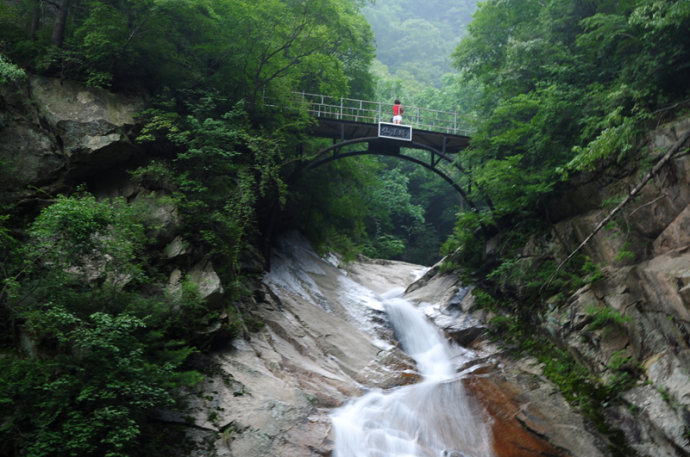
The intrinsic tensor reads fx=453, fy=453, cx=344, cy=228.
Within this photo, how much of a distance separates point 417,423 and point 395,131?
1024 cm

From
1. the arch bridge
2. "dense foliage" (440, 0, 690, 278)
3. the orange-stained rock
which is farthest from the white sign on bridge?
the orange-stained rock

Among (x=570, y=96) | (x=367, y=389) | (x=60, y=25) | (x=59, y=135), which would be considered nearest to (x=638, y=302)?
(x=570, y=96)

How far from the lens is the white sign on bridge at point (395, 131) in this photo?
53.0 feet

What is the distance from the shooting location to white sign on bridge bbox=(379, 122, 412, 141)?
16.2 meters

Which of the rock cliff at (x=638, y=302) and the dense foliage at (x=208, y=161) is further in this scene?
the rock cliff at (x=638, y=302)

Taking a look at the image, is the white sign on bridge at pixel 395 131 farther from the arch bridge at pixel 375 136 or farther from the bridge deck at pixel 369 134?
the bridge deck at pixel 369 134

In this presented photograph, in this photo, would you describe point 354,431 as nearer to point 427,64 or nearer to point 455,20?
point 427,64

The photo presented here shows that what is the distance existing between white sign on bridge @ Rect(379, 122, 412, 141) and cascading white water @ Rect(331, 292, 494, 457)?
8130 mm

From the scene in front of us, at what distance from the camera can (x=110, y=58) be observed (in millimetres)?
10938

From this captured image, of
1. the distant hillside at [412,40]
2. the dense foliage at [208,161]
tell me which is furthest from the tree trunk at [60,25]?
the distant hillside at [412,40]

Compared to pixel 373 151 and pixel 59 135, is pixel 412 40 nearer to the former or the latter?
pixel 373 151

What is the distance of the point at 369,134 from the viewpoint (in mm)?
16766

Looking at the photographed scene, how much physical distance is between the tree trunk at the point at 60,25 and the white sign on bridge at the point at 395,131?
9636 millimetres

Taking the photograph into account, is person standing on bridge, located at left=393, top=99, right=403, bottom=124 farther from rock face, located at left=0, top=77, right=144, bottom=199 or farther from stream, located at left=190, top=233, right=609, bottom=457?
rock face, located at left=0, top=77, right=144, bottom=199
